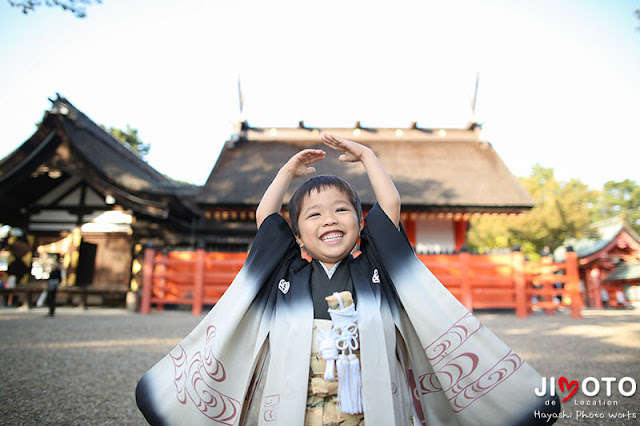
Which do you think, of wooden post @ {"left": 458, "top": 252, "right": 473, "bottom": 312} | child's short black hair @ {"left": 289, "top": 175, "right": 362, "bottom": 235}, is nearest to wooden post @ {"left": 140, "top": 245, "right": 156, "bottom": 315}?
wooden post @ {"left": 458, "top": 252, "right": 473, "bottom": 312}

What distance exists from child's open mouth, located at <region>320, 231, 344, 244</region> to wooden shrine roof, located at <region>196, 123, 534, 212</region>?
22.0 ft

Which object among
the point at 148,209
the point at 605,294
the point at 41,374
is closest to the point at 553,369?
the point at 41,374

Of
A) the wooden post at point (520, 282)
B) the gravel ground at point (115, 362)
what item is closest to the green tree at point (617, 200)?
the wooden post at point (520, 282)

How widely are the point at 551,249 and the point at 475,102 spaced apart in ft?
43.3

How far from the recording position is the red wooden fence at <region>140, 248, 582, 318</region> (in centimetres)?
695

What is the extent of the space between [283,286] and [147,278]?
681 cm

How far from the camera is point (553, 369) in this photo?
291 centimetres

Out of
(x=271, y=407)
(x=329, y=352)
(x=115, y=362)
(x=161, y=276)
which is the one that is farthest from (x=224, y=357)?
(x=161, y=276)

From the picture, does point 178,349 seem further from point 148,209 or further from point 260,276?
point 148,209

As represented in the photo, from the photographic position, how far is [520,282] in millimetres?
6930

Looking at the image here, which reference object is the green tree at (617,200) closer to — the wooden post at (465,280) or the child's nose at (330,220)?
the wooden post at (465,280)

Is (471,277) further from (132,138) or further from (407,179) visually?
(132,138)

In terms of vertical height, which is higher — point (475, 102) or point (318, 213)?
point (475, 102)

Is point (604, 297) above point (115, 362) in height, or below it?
below
